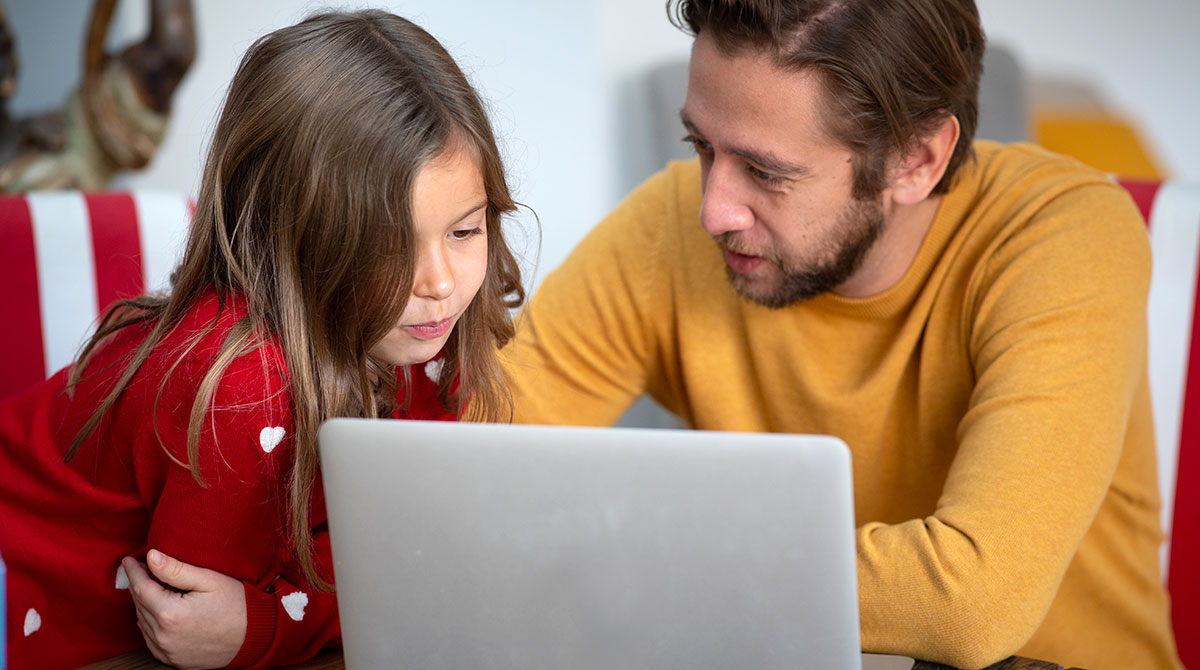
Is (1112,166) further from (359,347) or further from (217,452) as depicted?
(217,452)

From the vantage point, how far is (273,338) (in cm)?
92

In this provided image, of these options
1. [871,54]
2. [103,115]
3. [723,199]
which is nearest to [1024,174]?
[871,54]

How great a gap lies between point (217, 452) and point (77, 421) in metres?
0.24

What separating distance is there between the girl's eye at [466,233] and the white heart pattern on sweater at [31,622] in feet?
1.70

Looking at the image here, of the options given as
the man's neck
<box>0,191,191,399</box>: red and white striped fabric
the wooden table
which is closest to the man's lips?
the man's neck

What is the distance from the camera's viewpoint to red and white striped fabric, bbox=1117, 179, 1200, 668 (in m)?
1.39

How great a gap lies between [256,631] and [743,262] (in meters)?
0.67

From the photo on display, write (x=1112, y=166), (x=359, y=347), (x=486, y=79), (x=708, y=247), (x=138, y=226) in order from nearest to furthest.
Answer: (x=359, y=347), (x=708, y=247), (x=138, y=226), (x=486, y=79), (x=1112, y=166)

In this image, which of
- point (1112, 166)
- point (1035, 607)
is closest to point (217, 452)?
point (1035, 607)

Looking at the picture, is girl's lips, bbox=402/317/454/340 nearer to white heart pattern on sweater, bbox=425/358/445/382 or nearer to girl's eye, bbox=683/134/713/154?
white heart pattern on sweater, bbox=425/358/445/382

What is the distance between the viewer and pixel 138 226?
156 centimetres

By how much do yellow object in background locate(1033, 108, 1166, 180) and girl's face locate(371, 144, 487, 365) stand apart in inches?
62.8

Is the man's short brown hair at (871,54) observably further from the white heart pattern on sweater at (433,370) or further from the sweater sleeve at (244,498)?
the sweater sleeve at (244,498)

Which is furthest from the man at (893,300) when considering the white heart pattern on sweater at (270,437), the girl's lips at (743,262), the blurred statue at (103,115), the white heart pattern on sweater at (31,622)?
the blurred statue at (103,115)
